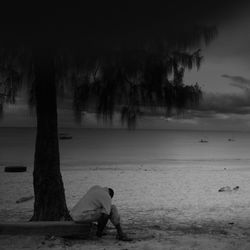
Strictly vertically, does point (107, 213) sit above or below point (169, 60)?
below

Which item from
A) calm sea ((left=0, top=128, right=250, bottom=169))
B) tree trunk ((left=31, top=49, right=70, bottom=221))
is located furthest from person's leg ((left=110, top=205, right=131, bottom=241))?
calm sea ((left=0, top=128, right=250, bottom=169))

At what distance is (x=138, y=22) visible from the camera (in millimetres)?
5242

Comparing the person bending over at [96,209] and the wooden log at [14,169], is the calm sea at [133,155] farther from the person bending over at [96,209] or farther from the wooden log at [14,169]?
the person bending over at [96,209]

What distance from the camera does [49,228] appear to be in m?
7.33

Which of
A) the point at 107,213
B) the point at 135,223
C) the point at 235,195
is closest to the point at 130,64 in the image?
the point at 107,213

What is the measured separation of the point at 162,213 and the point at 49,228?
14.2ft

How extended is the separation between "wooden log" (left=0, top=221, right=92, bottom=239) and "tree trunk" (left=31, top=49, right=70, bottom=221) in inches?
38.4

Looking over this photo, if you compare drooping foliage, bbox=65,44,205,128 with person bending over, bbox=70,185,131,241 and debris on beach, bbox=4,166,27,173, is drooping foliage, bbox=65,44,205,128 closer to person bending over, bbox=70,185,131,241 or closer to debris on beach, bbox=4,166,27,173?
person bending over, bbox=70,185,131,241

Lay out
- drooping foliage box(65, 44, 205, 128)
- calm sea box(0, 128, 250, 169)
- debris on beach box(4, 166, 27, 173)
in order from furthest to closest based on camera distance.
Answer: calm sea box(0, 128, 250, 169), debris on beach box(4, 166, 27, 173), drooping foliage box(65, 44, 205, 128)

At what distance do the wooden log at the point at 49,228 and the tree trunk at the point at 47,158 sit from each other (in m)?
0.98

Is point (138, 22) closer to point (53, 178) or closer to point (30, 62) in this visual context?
point (30, 62)

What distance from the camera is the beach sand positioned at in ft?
23.8

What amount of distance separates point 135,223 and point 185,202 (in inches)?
148

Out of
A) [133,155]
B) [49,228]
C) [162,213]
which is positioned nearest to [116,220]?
[49,228]
